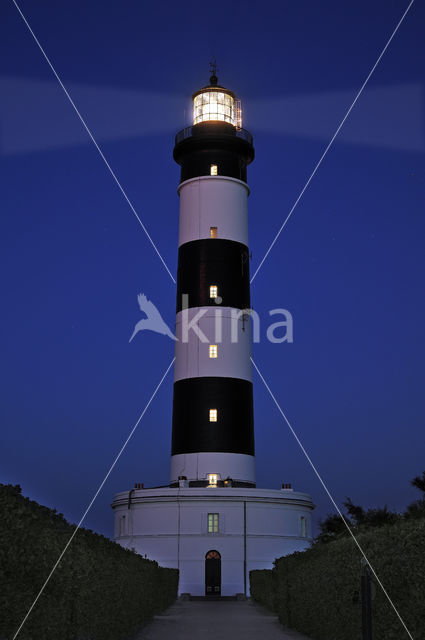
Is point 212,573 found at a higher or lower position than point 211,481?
lower

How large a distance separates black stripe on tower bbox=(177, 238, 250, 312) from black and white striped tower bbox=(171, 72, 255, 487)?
0.16 ft

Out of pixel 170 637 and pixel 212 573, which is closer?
pixel 170 637

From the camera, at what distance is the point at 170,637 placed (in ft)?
56.6

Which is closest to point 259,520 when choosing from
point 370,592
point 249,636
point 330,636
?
point 249,636

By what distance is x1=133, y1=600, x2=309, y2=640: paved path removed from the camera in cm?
1755

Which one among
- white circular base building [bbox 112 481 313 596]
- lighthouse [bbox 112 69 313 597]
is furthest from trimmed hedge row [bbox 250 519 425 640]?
lighthouse [bbox 112 69 313 597]

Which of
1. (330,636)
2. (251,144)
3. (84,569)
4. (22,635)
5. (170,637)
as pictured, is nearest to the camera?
(22,635)

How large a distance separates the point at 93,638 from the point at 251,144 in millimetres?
31655

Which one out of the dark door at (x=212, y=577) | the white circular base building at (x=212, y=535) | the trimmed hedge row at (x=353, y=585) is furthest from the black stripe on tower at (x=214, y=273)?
the trimmed hedge row at (x=353, y=585)

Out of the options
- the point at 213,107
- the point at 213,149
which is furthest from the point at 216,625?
the point at 213,107

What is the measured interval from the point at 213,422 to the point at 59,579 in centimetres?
2550

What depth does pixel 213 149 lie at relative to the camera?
3962 cm

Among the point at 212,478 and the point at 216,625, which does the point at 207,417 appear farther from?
the point at 216,625

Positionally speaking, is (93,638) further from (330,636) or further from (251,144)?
(251,144)
